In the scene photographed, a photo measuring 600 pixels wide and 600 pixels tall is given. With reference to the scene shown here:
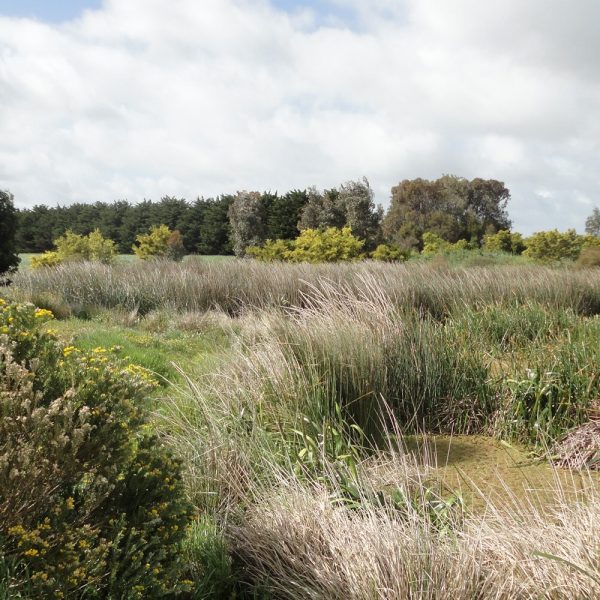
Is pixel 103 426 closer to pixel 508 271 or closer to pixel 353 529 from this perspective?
pixel 353 529

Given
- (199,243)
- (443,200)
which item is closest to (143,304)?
(199,243)

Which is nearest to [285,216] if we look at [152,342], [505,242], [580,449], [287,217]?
[287,217]

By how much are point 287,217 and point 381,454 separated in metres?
29.1

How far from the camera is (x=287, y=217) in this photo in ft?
107

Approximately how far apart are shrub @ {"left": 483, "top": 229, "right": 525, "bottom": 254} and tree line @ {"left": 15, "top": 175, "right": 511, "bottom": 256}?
2302 mm

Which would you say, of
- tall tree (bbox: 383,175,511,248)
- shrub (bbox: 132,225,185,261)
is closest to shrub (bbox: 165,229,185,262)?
shrub (bbox: 132,225,185,261)

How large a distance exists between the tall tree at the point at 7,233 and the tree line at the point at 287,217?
17.4 meters

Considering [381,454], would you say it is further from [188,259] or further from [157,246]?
[157,246]

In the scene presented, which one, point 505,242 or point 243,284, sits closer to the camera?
point 243,284

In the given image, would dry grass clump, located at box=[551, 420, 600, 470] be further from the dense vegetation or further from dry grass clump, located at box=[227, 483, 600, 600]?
dry grass clump, located at box=[227, 483, 600, 600]

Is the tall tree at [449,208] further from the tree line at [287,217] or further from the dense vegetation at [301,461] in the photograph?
the dense vegetation at [301,461]

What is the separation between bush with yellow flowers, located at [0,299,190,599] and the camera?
204 cm

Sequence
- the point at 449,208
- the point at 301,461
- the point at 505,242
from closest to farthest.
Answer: the point at 301,461
the point at 505,242
the point at 449,208

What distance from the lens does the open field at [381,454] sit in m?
2.59
